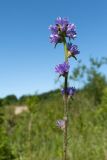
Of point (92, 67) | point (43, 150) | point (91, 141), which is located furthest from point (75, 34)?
point (92, 67)

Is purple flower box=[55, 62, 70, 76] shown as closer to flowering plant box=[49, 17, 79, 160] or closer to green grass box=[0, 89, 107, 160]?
flowering plant box=[49, 17, 79, 160]

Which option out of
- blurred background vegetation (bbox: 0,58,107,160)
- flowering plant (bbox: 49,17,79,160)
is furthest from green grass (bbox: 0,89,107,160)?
flowering plant (bbox: 49,17,79,160)

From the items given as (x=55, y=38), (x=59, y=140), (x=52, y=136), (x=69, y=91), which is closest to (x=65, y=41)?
(x=55, y=38)

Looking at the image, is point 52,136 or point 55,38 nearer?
point 55,38

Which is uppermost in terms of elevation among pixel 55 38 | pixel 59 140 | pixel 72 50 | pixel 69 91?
pixel 55 38

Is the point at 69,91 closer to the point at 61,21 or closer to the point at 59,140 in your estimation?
the point at 61,21

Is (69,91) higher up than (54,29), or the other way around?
(54,29)

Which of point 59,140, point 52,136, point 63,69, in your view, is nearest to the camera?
point 63,69

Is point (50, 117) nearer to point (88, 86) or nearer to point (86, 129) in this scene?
point (86, 129)
